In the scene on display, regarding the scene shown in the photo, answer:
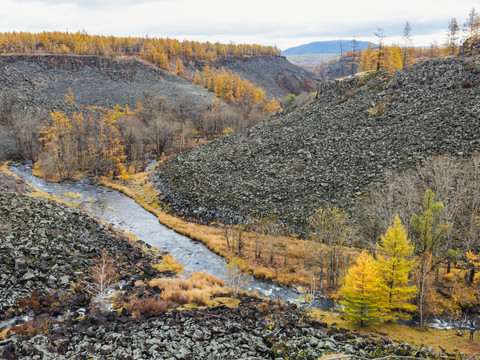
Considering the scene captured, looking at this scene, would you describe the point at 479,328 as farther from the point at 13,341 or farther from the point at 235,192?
the point at 235,192

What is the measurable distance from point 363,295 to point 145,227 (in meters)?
33.9

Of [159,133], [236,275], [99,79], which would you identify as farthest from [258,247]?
[99,79]

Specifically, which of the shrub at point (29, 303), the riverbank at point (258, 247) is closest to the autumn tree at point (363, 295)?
the riverbank at point (258, 247)

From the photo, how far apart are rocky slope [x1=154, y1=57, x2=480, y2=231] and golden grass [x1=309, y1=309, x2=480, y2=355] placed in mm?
19423

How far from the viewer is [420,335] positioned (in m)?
22.5

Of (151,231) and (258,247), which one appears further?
(151,231)

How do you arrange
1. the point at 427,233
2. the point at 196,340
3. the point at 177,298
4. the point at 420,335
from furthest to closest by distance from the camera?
the point at 427,233 → the point at 177,298 → the point at 420,335 → the point at 196,340

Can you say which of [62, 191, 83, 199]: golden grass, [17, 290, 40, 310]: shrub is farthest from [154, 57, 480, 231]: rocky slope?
[17, 290, 40, 310]: shrub

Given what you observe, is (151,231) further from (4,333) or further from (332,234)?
(4,333)

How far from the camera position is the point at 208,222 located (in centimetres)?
4878

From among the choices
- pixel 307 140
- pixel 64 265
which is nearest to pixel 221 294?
pixel 64 265

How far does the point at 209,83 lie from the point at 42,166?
361ft

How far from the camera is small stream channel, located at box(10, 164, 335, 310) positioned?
3188 centimetres

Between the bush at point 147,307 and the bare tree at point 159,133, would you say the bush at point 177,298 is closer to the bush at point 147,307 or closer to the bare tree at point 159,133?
the bush at point 147,307
